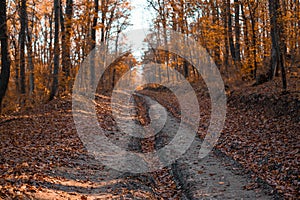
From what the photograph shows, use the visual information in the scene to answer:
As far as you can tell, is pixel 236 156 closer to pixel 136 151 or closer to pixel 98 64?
pixel 136 151

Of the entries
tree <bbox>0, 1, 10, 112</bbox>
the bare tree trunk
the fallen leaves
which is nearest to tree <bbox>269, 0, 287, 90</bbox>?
the fallen leaves

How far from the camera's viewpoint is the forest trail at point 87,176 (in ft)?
22.2

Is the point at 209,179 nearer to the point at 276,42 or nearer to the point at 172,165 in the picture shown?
the point at 172,165

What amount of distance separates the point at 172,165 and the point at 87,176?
9.47 feet

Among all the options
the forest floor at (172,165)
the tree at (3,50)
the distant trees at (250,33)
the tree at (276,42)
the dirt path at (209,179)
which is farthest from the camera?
the distant trees at (250,33)

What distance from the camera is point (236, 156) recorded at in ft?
31.8

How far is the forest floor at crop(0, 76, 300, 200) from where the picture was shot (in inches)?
274

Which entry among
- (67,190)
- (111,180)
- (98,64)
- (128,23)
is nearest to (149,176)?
(111,180)

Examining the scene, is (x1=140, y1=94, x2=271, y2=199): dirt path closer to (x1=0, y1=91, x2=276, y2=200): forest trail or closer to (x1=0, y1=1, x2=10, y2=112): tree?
(x1=0, y1=91, x2=276, y2=200): forest trail

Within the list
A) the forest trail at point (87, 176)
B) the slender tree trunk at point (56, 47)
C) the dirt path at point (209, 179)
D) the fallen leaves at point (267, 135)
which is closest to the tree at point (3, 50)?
the forest trail at point (87, 176)

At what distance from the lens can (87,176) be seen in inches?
324

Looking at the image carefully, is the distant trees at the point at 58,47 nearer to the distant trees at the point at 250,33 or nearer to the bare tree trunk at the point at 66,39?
the bare tree trunk at the point at 66,39

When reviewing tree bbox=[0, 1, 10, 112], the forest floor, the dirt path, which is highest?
tree bbox=[0, 1, 10, 112]

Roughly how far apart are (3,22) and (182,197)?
26.9ft
